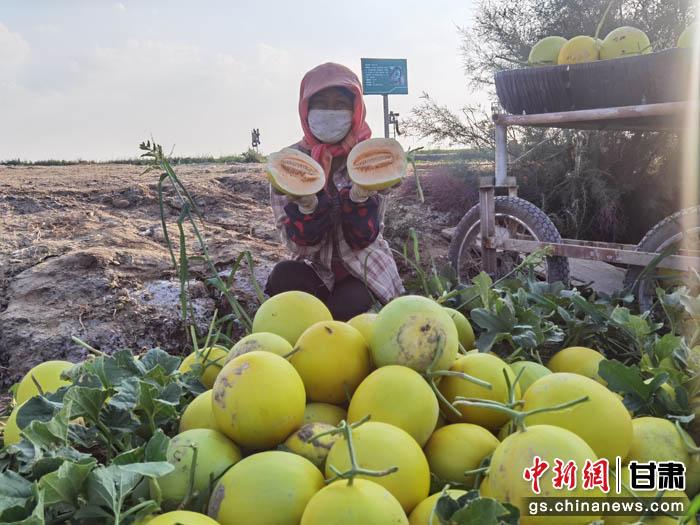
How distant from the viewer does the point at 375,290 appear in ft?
10.3

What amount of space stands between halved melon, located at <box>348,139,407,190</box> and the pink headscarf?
50 centimetres

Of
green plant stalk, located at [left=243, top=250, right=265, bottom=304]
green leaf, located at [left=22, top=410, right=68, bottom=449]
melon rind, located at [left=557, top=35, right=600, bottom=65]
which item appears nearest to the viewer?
green leaf, located at [left=22, top=410, right=68, bottom=449]

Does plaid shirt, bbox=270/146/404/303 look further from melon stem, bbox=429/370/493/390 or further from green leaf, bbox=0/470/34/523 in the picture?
green leaf, bbox=0/470/34/523

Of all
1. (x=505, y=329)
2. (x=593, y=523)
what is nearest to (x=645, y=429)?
(x=593, y=523)

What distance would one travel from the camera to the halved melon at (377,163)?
2.62 metres

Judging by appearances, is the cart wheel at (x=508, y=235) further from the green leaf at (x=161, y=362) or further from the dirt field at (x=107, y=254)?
the green leaf at (x=161, y=362)

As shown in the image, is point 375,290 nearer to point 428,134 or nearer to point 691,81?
point 691,81

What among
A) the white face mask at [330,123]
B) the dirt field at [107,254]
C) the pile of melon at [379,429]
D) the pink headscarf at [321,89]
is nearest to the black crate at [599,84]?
the pink headscarf at [321,89]

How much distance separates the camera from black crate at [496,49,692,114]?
336cm

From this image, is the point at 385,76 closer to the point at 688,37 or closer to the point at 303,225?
the point at 688,37

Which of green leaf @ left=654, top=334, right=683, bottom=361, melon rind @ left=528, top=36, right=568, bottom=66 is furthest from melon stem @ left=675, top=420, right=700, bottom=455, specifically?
melon rind @ left=528, top=36, right=568, bottom=66

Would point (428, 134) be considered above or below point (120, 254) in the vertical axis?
above

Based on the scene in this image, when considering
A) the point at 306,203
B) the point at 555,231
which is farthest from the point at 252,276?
the point at 555,231

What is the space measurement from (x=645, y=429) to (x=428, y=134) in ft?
21.1
